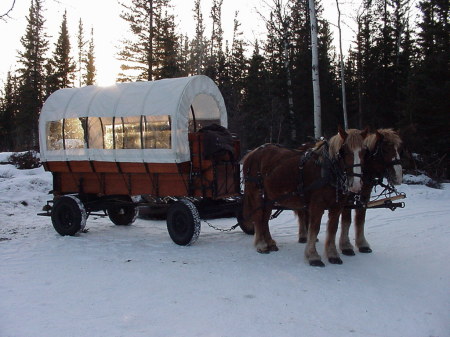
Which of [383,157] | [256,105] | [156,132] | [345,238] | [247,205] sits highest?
[256,105]

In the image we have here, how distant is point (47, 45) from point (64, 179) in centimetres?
3108

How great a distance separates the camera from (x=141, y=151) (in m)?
7.11

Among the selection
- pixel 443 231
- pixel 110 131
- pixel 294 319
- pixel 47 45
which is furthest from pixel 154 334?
pixel 47 45

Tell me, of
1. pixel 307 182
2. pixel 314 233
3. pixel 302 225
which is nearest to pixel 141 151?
pixel 307 182

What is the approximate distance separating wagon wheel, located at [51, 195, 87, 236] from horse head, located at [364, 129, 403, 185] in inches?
212

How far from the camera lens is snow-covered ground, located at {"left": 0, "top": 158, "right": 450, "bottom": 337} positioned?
368 centimetres

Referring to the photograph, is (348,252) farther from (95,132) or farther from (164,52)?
(164,52)

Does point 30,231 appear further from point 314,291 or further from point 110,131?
point 314,291

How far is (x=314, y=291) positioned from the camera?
459 cm

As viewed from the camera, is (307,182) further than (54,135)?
No

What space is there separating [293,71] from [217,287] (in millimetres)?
25131

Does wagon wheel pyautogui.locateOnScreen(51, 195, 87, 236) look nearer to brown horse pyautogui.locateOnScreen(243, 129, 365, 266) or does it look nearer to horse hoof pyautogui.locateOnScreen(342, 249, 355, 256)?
brown horse pyautogui.locateOnScreen(243, 129, 365, 266)

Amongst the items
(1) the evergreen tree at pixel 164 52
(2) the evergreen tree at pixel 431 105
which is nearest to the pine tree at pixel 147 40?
(1) the evergreen tree at pixel 164 52

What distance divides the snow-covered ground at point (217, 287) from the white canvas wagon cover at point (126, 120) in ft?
5.47
